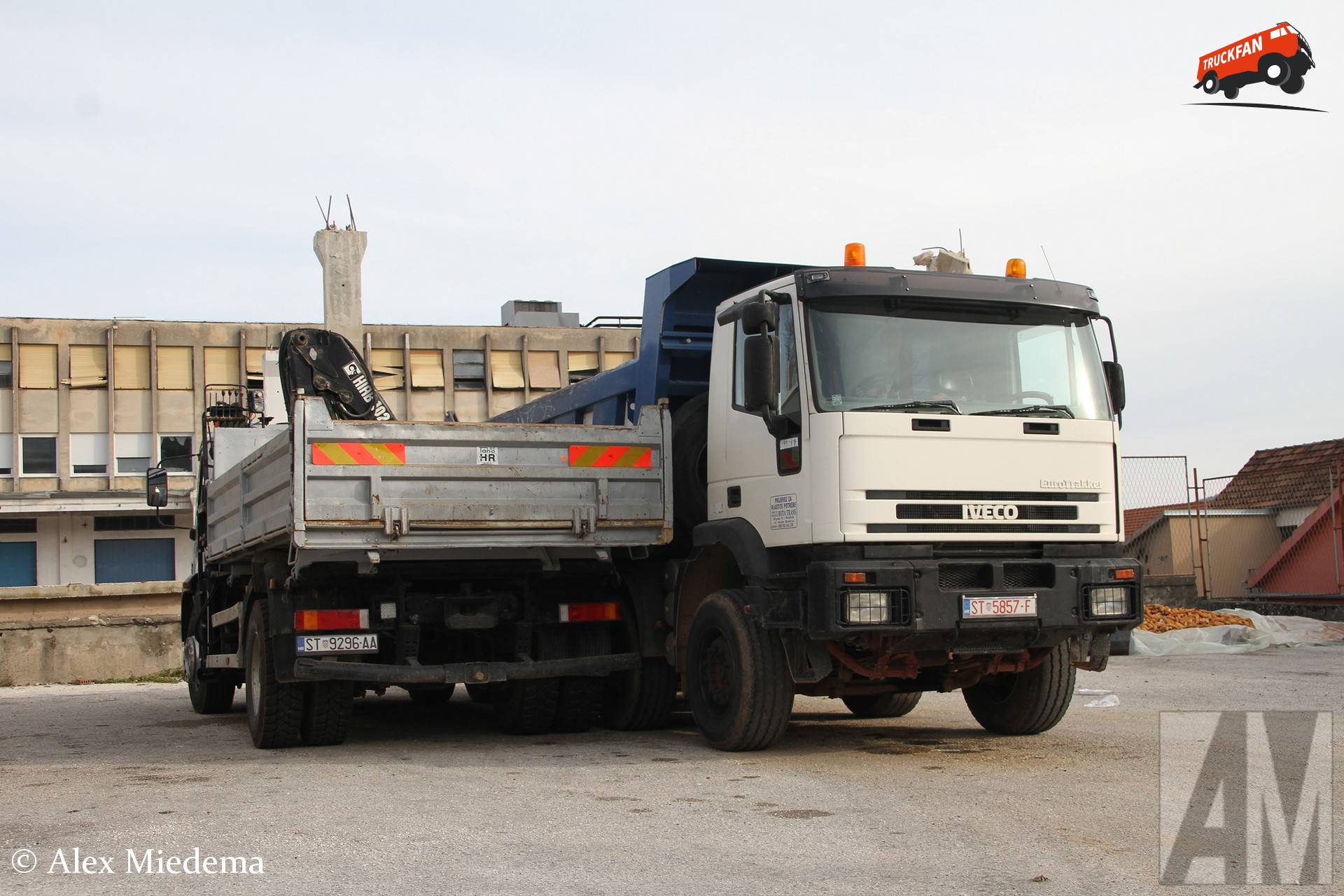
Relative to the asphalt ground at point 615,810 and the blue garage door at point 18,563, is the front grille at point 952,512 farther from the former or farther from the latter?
the blue garage door at point 18,563

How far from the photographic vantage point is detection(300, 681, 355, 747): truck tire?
988 centimetres

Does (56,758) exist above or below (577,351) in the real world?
below

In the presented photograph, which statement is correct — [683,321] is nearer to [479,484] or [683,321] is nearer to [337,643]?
[479,484]

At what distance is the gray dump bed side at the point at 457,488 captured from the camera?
877cm

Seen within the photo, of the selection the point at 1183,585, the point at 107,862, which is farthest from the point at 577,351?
the point at 107,862

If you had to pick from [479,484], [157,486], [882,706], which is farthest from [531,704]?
[157,486]

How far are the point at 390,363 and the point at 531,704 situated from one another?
34.9 meters

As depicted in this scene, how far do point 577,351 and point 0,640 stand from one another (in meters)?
28.2

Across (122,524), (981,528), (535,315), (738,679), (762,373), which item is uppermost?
(535,315)

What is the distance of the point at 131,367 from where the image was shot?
42594mm

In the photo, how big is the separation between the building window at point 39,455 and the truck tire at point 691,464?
123 ft

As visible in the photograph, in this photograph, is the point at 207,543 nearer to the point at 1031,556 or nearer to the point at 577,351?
the point at 1031,556

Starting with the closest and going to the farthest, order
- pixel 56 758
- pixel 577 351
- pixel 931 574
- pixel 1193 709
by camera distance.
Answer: pixel 931 574, pixel 56 758, pixel 1193 709, pixel 577 351

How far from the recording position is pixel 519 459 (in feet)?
30.5
